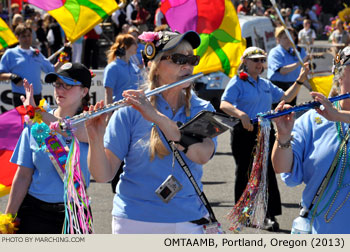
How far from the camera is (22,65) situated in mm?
10289

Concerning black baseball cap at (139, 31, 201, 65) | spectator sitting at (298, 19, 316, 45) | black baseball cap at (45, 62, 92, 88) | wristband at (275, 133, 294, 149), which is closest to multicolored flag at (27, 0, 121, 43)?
black baseball cap at (45, 62, 92, 88)

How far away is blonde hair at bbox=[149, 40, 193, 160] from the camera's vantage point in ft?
11.9

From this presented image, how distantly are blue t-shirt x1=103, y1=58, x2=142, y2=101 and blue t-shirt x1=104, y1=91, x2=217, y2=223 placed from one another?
16.2 feet

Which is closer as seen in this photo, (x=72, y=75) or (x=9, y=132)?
(x=72, y=75)

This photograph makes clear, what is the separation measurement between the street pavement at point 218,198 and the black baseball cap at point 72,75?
8.69ft

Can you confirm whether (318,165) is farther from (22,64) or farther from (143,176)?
(22,64)

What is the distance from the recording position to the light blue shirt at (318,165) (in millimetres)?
3768

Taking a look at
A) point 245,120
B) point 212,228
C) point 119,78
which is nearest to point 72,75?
point 212,228

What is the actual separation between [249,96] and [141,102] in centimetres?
412

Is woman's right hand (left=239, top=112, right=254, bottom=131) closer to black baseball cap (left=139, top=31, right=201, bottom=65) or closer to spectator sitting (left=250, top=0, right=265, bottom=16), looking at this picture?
black baseball cap (left=139, top=31, right=201, bottom=65)

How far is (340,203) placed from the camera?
12.4 ft

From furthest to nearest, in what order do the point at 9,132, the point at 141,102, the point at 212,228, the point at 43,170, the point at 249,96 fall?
the point at 249,96 → the point at 9,132 → the point at 43,170 → the point at 212,228 → the point at 141,102

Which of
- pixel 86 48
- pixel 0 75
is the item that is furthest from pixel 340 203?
pixel 86 48

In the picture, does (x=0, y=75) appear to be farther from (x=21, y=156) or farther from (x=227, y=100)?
(x=21, y=156)
